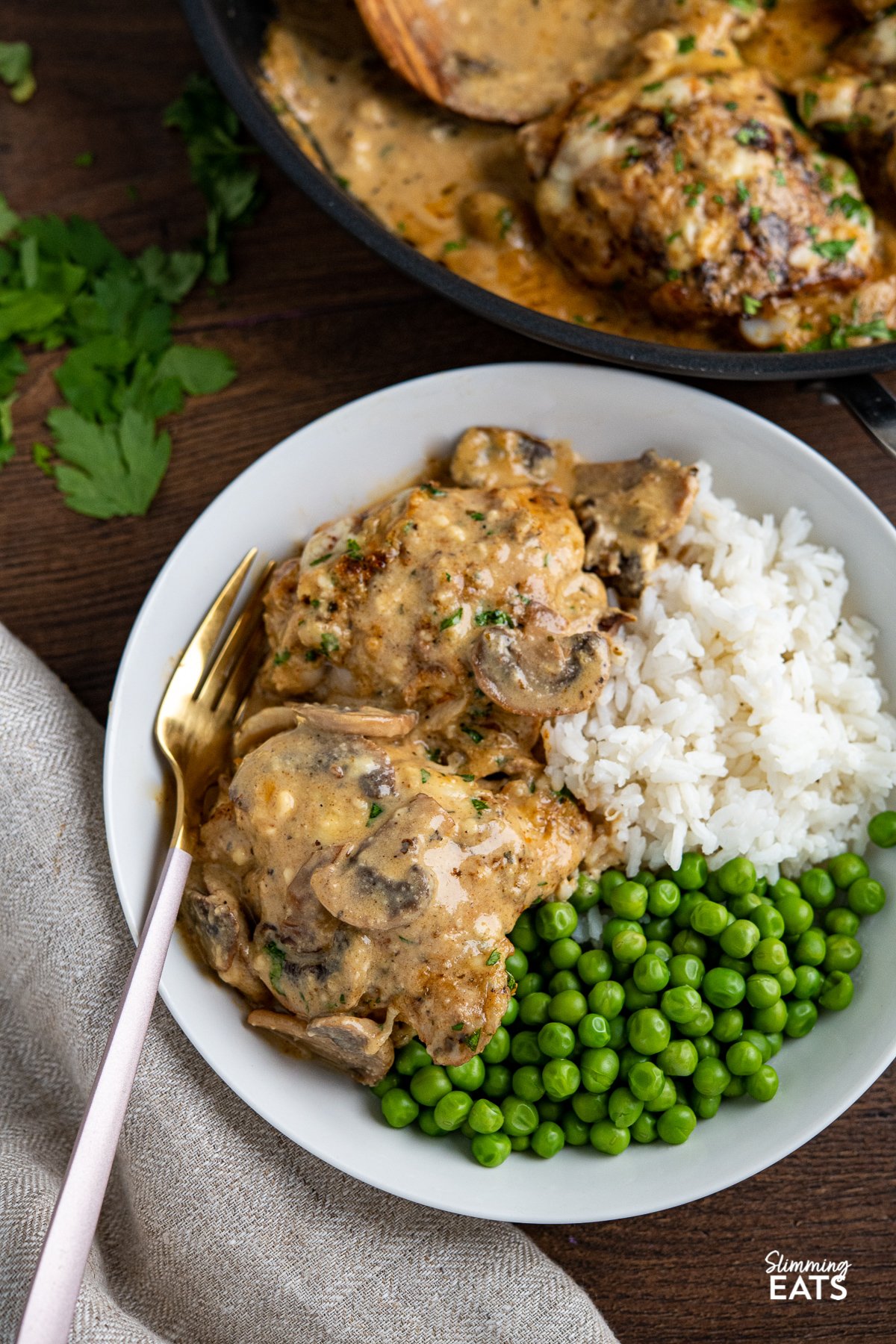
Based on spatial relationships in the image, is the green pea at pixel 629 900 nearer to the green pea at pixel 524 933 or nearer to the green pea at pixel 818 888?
the green pea at pixel 524 933

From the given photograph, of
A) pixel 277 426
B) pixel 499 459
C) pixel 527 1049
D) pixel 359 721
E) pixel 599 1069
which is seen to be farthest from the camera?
pixel 277 426

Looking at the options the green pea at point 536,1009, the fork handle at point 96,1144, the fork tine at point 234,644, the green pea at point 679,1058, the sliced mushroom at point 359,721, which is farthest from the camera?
the fork tine at point 234,644

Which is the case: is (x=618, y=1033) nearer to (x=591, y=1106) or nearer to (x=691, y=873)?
(x=591, y=1106)

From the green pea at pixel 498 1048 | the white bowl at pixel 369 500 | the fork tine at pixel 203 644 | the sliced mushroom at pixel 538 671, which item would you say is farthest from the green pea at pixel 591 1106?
the fork tine at pixel 203 644

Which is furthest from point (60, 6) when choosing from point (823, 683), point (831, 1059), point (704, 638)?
point (831, 1059)

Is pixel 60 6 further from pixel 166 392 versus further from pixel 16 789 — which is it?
pixel 16 789

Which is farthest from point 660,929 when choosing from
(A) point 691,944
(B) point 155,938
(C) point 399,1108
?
(B) point 155,938

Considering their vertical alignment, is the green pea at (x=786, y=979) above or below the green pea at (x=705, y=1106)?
above
